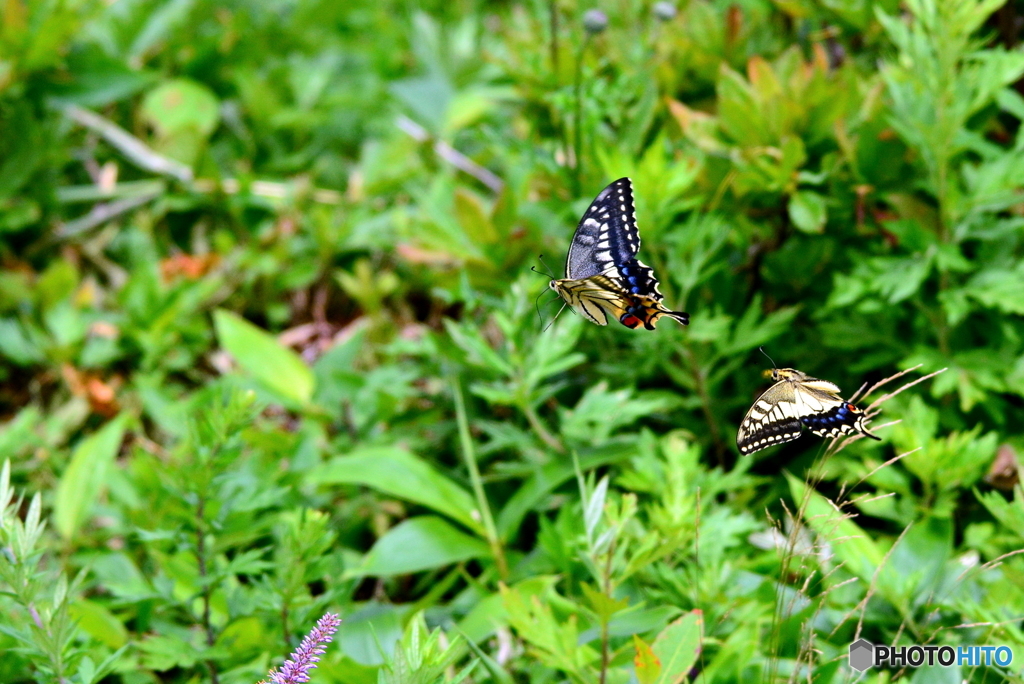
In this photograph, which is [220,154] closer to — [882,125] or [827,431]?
[882,125]

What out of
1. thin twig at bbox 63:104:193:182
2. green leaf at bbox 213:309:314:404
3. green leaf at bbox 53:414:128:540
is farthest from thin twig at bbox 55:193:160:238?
green leaf at bbox 53:414:128:540

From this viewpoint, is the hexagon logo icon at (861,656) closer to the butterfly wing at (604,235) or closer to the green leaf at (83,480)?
the butterfly wing at (604,235)

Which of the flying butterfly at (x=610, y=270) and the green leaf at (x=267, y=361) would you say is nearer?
the flying butterfly at (x=610, y=270)

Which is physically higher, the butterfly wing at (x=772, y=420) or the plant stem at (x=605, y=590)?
the butterfly wing at (x=772, y=420)

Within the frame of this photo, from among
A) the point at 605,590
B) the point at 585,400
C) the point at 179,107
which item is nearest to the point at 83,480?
the point at 585,400

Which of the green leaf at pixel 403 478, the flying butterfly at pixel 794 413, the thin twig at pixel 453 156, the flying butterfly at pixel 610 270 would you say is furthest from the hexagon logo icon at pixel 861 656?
the thin twig at pixel 453 156

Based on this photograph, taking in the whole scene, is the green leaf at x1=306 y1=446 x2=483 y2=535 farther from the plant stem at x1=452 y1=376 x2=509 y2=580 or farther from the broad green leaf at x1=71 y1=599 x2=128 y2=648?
the broad green leaf at x1=71 y1=599 x2=128 y2=648

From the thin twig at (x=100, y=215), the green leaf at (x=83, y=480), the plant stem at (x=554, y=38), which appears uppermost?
the plant stem at (x=554, y=38)

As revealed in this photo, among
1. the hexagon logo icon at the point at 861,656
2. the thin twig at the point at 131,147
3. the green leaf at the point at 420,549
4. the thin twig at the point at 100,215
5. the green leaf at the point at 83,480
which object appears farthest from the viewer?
the thin twig at the point at 131,147
